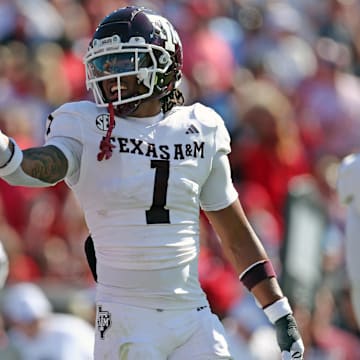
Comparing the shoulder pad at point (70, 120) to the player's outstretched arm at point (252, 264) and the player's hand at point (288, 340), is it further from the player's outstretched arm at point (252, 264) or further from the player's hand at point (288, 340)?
the player's hand at point (288, 340)

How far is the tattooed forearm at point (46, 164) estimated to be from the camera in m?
4.22

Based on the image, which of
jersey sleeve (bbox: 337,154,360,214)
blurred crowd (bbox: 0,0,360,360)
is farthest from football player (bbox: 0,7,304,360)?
blurred crowd (bbox: 0,0,360,360)

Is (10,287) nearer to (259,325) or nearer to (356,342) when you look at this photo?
(259,325)

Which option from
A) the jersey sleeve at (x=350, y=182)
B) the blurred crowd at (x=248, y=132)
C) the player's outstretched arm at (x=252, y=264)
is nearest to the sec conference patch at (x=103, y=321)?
the player's outstretched arm at (x=252, y=264)

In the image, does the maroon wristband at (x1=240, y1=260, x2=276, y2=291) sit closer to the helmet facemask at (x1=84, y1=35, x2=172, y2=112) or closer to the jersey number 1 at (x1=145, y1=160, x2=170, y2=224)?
the jersey number 1 at (x1=145, y1=160, x2=170, y2=224)

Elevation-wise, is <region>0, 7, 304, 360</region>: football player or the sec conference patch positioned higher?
<region>0, 7, 304, 360</region>: football player

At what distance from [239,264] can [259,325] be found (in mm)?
3375

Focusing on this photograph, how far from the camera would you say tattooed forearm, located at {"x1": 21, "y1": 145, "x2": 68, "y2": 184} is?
4.22 meters

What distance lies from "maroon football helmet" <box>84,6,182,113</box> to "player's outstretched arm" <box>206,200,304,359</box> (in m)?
0.56

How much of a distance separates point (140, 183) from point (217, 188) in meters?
0.43

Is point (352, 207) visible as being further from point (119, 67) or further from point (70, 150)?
point (70, 150)

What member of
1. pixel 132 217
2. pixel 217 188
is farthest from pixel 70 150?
pixel 217 188

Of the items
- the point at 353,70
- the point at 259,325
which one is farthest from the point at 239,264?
the point at 353,70

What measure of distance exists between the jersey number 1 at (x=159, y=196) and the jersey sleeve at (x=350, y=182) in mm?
1911
